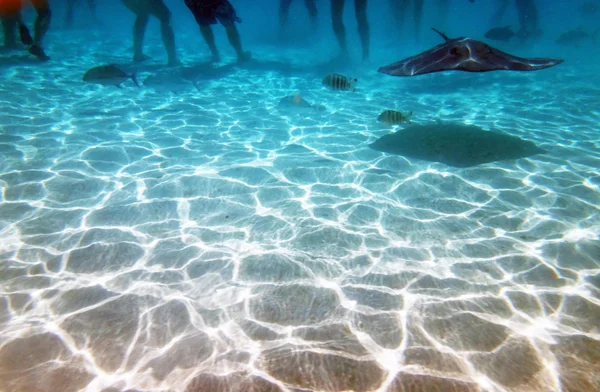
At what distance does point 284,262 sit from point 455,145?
6.20 meters

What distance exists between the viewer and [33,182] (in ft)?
20.6

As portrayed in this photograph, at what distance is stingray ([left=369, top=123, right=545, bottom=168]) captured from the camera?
7809 mm

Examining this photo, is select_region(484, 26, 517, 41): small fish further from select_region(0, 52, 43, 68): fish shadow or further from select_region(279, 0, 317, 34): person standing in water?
select_region(0, 52, 43, 68): fish shadow

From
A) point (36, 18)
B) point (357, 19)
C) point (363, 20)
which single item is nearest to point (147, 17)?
point (36, 18)

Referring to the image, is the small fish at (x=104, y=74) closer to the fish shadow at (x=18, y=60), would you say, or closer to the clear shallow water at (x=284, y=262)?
the clear shallow water at (x=284, y=262)

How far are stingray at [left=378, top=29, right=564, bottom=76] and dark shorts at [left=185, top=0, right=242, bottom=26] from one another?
8.33m

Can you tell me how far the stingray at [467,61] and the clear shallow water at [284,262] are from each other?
227 centimetres

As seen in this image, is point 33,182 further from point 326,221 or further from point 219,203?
point 326,221

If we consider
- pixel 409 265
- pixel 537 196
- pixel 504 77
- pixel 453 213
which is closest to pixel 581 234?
pixel 537 196

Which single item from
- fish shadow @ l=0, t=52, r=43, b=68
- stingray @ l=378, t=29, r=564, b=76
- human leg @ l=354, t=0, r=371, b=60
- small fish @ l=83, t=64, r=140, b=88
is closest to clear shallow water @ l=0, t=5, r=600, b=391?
small fish @ l=83, t=64, r=140, b=88

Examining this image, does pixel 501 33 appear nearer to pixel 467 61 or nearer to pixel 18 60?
pixel 467 61

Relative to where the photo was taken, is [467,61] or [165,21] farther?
[165,21]

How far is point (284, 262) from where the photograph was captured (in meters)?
4.43

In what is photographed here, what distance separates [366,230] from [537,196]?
151 inches
